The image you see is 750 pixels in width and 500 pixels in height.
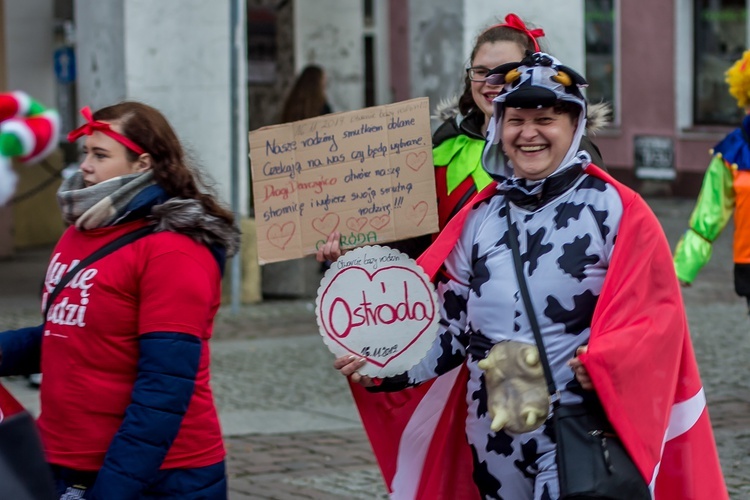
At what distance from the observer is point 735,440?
23.0ft

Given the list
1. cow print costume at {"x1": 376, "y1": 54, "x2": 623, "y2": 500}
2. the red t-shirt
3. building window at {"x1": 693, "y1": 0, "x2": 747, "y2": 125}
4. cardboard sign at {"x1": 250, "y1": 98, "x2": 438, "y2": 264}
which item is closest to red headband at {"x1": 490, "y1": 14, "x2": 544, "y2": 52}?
cardboard sign at {"x1": 250, "y1": 98, "x2": 438, "y2": 264}


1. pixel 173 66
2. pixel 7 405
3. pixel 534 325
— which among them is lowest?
pixel 7 405

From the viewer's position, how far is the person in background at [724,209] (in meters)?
7.07

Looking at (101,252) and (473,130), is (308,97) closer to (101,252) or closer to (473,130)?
(473,130)

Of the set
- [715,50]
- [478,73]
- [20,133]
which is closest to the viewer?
[20,133]

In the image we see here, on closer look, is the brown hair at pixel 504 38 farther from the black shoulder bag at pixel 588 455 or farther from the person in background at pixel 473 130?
the black shoulder bag at pixel 588 455

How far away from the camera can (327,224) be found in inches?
161

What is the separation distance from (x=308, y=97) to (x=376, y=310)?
854 cm

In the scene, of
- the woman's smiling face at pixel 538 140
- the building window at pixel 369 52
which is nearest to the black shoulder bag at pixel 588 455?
the woman's smiling face at pixel 538 140

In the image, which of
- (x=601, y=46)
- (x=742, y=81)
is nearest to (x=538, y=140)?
(x=742, y=81)

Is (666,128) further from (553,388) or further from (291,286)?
(553,388)

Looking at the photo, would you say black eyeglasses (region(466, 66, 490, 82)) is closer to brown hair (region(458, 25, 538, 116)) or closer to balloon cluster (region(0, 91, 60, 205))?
brown hair (region(458, 25, 538, 116))

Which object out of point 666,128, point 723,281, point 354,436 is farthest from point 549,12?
point 666,128

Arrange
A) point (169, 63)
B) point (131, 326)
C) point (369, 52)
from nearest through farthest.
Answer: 1. point (131, 326)
2. point (169, 63)
3. point (369, 52)
